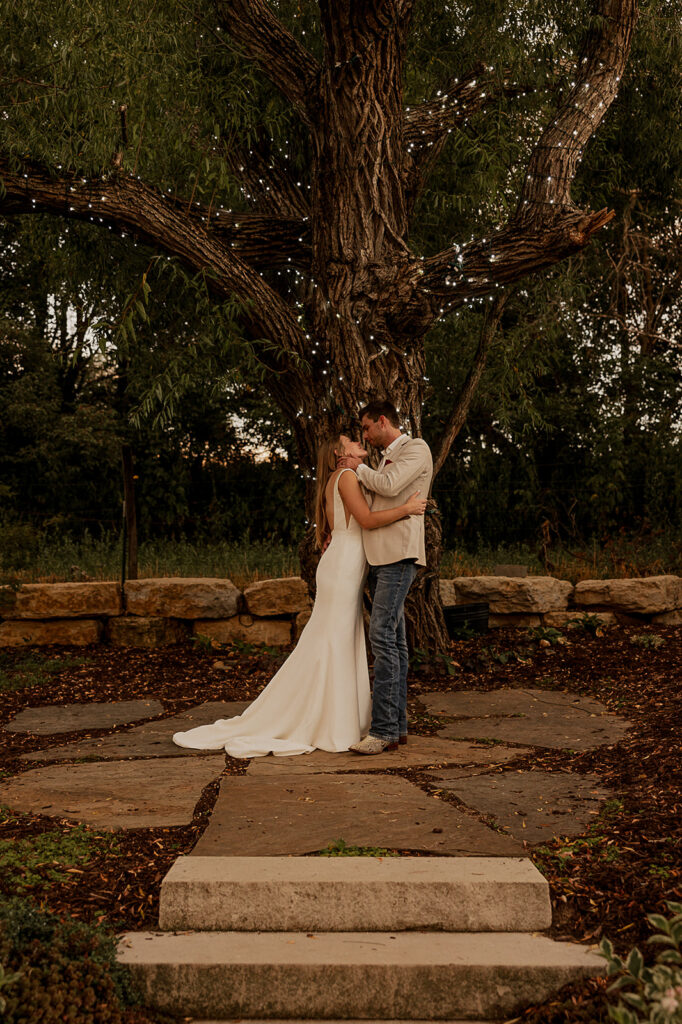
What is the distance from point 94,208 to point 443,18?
4168mm

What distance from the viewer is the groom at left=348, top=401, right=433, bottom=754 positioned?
5.00 m

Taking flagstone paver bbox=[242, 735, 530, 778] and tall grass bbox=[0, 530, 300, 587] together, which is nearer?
flagstone paver bbox=[242, 735, 530, 778]

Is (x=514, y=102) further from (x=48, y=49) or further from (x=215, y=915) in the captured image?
(x=215, y=915)

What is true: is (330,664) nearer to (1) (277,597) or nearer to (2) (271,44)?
(1) (277,597)

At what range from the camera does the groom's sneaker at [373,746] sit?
16.1 ft

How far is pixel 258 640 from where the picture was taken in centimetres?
860

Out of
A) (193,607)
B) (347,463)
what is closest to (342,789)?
(347,463)

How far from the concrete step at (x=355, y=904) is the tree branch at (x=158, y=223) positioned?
4.54 m

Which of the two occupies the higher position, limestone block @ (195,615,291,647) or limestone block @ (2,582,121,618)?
limestone block @ (2,582,121,618)

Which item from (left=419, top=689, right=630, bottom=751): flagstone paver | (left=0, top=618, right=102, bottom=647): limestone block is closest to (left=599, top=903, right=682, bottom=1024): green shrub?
(left=419, top=689, right=630, bottom=751): flagstone paver

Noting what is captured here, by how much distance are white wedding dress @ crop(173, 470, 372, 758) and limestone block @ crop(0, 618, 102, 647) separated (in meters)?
3.44

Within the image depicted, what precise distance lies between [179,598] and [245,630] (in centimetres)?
65

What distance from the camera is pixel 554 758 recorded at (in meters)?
4.71

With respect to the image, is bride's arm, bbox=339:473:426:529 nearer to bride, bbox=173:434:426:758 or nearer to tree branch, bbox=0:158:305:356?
bride, bbox=173:434:426:758
